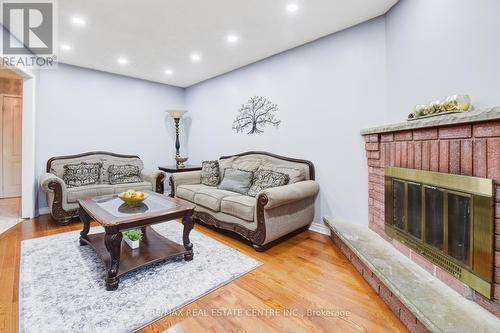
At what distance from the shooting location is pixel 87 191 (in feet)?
11.6

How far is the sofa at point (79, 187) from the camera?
129 inches

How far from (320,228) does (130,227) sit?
2.25 metres

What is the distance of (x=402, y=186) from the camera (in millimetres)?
2039

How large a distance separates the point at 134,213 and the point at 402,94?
2.70 m

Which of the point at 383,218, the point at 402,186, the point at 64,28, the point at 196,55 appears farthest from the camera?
the point at 196,55

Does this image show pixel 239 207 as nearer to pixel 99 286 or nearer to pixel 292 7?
pixel 99 286

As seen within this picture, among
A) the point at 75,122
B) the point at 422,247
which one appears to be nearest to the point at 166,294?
the point at 422,247

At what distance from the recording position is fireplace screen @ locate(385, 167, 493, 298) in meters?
1.31

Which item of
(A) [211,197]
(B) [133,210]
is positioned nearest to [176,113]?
(A) [211,197]

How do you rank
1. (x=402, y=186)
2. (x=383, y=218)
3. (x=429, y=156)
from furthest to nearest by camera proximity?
(x=383, y=218)
(x=402, y=186)
(x=429, y=156)

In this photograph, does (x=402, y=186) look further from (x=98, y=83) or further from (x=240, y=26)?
(x=98, y=83)

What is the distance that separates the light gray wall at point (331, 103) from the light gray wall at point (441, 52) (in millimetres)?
228

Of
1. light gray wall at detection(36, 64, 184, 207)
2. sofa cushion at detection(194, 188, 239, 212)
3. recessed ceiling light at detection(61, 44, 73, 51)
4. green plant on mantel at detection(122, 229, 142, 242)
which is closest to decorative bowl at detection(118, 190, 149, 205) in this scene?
green plant on mantel at detection(122, 229, 142, 242)

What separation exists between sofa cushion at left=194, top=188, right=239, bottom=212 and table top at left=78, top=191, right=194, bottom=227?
0.56 meters
